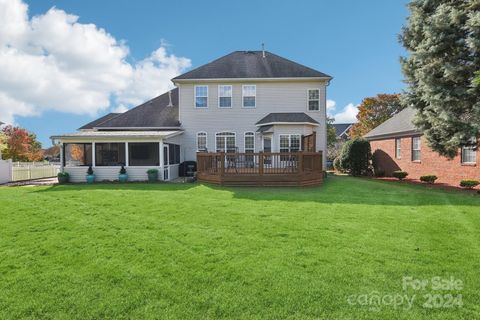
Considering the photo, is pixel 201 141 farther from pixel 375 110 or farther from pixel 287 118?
pixel 375 110

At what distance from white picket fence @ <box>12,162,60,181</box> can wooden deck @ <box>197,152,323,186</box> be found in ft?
41.5

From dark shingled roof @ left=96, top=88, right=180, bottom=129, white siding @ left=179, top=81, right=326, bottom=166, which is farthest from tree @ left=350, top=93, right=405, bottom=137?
dark shingled roof @ left=96, top=88, right=180, bottom=129

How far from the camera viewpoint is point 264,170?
13.4 metres

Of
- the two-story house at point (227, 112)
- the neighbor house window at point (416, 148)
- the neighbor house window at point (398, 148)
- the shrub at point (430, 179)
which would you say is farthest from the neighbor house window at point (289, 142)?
the neighbor house window at point (398, 148)

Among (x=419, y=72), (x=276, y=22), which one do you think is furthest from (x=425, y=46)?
(x=276, y=22)

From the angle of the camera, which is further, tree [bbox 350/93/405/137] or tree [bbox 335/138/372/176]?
tree [bbox 350/93/405/137]

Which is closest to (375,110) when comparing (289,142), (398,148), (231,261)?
(398,148)

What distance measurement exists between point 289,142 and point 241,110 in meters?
4.40

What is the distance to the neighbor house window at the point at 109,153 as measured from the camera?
1921 centimetres

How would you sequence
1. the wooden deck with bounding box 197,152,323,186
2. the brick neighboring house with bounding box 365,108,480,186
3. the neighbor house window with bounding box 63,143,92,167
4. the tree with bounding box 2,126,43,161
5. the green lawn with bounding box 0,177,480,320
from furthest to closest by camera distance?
the tree with bounding box 2,126,43,161
the neighbor house window with bounding box 63,143,92,167
the brick neighboring house with bounding box 365,108,480,186
the wooden deck with bounding box 197,152,323,186
the green lawn with bounding box 0,177,480,320

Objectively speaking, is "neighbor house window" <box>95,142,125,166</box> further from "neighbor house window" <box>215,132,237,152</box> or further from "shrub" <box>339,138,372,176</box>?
"shrub" <box>339,138,372,176</box>

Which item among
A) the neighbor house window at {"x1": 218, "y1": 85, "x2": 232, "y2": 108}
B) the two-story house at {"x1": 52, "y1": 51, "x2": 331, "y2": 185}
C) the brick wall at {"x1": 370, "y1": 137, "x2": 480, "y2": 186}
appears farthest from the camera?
the neighbor house window at {"x1": 218, "y1": 85, "x2": 232, "y2": 108}

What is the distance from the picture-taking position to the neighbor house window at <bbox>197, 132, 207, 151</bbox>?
62.3 ft

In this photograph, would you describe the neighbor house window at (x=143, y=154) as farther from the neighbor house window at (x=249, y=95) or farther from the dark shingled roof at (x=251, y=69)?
the neighbor house window at (x=249, y=95)
